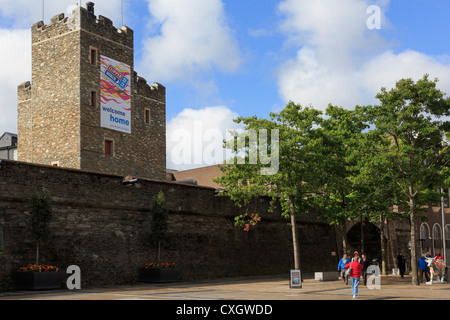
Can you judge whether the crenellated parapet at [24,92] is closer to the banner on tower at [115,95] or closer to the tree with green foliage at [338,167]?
the banner on tower at [115,95]

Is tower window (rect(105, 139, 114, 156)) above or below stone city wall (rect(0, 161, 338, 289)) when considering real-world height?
above

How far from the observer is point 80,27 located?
37469 mm

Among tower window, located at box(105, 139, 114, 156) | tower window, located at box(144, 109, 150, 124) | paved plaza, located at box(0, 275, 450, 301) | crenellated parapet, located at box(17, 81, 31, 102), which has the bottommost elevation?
paved plaza, located at box(0, 275, 450, 301)

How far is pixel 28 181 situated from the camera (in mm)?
23531

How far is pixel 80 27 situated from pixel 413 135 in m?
22.5

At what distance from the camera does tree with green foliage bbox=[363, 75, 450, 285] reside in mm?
25953

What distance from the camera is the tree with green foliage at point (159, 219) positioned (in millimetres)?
28312

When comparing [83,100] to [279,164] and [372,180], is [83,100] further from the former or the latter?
[372,180]

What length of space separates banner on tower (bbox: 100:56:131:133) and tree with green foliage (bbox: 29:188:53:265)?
50.8ft

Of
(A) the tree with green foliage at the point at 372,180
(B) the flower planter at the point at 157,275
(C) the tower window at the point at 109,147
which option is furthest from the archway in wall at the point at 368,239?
(B) the flower planter at the point at 157,275

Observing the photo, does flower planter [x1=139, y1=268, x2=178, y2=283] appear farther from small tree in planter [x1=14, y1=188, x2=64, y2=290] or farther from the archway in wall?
the archway in wall

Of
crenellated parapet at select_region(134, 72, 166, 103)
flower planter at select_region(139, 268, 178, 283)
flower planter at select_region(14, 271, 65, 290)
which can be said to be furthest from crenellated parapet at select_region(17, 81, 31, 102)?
flower planter at select_region(14, 271, 65, 290)

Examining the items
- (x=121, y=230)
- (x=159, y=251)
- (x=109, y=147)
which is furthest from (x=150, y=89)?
(x=121, y=230)
